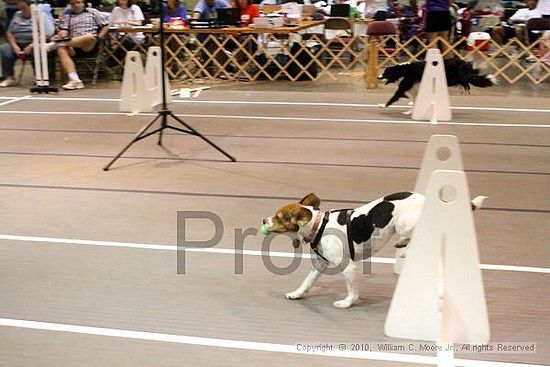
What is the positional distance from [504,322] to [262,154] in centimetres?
284

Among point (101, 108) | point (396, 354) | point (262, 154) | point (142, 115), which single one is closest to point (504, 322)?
point (396, 354)

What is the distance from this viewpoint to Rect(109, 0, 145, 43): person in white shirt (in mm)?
9258

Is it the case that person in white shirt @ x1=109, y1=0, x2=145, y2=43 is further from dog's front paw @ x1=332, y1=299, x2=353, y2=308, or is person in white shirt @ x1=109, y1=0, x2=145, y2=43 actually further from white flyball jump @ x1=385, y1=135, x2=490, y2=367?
white flyball jump @ x1=385, y1=135, x2=490, y2=367

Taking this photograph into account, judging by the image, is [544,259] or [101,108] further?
[101,108]

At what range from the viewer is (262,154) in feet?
16.4

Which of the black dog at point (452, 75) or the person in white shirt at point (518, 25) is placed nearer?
the black dog at point (452, 75)

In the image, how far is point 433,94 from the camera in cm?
607

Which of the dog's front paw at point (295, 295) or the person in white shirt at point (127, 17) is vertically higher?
the person in white shirt at point (127, 17)

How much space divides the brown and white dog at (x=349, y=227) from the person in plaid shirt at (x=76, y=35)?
21.7ft

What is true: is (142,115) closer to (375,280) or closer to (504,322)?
(375,280)

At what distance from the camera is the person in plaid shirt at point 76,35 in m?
8.49

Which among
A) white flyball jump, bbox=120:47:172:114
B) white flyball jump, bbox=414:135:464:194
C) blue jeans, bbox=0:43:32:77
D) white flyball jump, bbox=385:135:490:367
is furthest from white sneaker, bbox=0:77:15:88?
white flyball jump, bbox=385:135:490:367

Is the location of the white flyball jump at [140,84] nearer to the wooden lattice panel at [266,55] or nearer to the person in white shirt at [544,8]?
the wooden lattice panel at [266,55]

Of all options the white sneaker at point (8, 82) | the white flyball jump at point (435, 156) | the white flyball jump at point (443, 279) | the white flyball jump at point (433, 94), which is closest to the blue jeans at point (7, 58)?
the white sneaker at point (8, 82)
